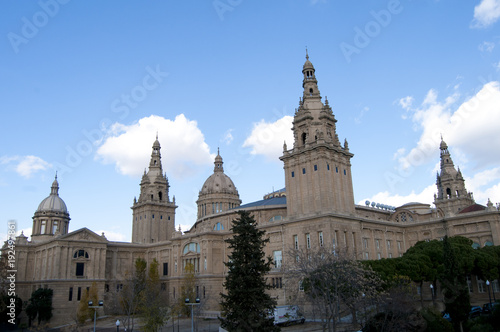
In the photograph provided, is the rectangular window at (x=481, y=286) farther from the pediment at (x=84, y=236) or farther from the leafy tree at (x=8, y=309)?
the leafy tree at (x=8, y=309)

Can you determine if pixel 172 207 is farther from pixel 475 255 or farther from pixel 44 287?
pixel 475 255

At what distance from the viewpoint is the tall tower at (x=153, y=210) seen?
9394 centimetres

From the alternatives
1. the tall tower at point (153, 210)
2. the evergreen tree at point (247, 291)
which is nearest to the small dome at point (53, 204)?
the tall tower at point (153, 210)

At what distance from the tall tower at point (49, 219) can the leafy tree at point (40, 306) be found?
88.3 feet

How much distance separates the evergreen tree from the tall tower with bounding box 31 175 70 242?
236ft

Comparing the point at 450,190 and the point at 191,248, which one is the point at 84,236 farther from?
the point at 450,190

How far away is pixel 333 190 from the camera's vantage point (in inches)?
2315

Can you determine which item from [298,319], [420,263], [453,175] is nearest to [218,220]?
[298,319]

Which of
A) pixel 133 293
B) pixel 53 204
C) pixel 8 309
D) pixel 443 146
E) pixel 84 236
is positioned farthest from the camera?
pixel 443 146

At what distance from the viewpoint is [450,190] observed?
98062 millimetres

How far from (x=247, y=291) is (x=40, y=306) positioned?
1887 inches

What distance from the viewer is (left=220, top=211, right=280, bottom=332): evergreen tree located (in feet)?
97.0

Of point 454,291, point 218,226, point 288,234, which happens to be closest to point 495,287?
point 288,234

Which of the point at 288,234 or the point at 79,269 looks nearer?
Answer: the point at 288,234
